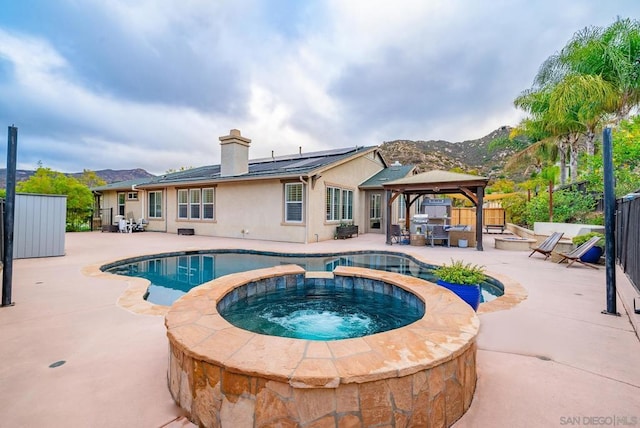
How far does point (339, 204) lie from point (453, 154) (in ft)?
128

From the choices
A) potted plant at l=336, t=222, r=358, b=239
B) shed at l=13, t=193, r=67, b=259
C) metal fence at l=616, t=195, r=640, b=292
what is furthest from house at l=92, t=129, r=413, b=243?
metal fence at l=616, t=195, r=640, b=292

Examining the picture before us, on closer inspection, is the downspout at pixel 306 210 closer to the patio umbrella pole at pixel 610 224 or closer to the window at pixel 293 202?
the window at pixel 293 202

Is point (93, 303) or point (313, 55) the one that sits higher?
point (313, 55)

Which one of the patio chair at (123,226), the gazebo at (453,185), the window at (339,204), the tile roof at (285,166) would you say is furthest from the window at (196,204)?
the gazebo at (453,185)

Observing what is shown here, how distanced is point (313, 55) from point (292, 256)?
29.5ft

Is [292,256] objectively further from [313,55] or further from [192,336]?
[313,55]

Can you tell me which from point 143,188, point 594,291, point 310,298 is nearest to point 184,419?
point 310,298

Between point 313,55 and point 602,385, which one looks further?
point 313,55

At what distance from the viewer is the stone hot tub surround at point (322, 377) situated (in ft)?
5.62

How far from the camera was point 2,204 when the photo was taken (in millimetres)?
4613

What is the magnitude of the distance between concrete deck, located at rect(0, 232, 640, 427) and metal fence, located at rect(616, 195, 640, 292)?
0.64 meters

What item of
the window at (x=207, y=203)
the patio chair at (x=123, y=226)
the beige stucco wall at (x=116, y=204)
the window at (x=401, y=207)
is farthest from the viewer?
the beige stucco wall at (x=116, y=204)

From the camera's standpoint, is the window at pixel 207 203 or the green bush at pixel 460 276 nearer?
the green bush at pixel 460 276

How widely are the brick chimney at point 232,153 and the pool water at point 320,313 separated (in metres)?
10.6
